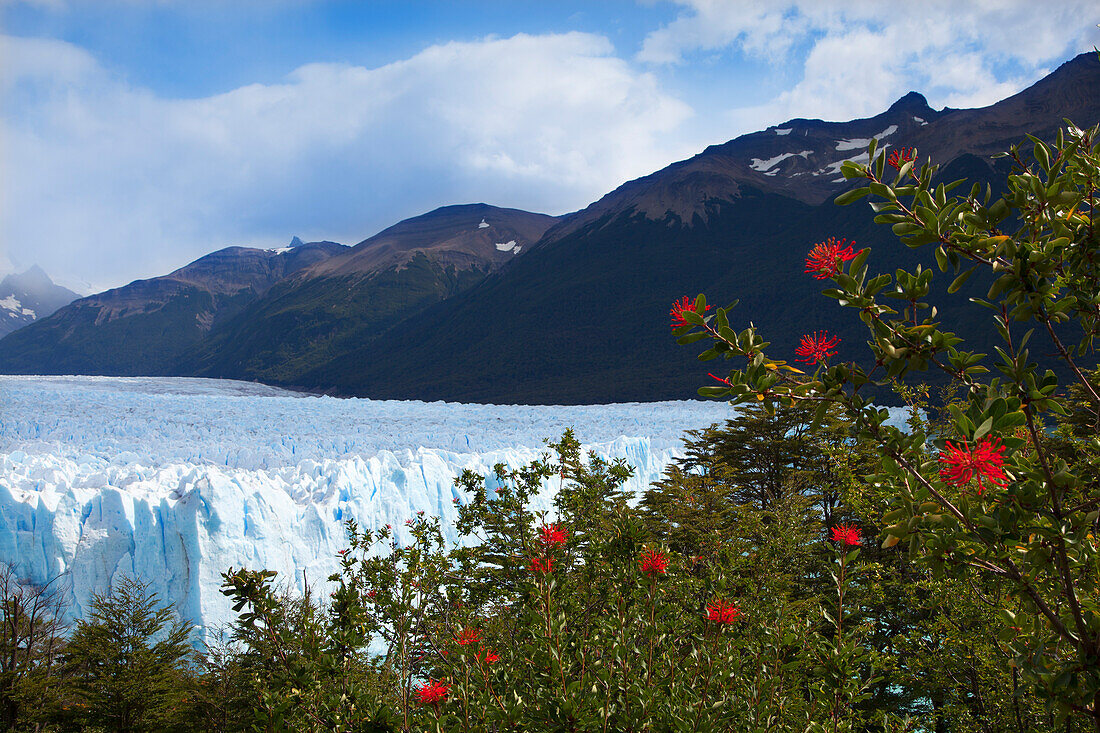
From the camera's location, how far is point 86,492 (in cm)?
1359

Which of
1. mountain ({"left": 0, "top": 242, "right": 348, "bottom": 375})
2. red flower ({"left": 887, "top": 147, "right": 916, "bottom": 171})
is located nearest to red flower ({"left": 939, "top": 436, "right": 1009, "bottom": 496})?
red flower ({"left": 887, "top": 147, "right": 916, "bottom": 171})

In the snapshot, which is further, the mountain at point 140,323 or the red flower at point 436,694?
the mountain at point 140,323

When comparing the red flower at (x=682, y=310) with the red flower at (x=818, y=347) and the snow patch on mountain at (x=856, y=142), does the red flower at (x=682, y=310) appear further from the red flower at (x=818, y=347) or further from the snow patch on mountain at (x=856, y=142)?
the snow patch on mountain at (x=856, y=142)

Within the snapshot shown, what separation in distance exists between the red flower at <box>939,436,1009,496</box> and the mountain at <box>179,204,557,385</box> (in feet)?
336

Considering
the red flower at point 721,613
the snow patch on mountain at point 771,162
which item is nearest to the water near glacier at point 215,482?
the red flower at point 721,613

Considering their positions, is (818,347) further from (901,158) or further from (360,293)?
(360,293)

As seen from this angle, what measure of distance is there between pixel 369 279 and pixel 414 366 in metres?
53.5

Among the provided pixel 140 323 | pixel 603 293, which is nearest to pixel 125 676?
pixel 603 293

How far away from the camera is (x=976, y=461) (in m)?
1.19

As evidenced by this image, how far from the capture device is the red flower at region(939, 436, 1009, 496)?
1.18m

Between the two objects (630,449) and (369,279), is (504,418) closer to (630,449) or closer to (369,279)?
(630,449)

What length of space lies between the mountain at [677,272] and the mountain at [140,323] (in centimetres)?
6922

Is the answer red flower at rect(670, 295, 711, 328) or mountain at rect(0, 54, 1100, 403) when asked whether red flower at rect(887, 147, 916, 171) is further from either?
mountain at rect(0, 54, 1100, 403)

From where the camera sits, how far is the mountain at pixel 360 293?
109 metres
